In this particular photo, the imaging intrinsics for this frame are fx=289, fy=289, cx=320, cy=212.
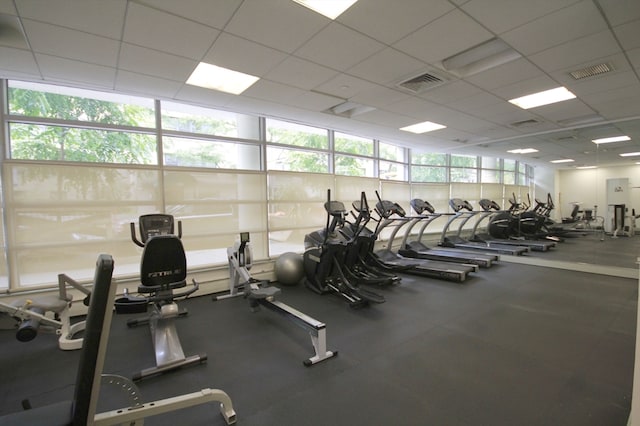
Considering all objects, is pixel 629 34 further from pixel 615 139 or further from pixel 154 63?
pixel 154 63

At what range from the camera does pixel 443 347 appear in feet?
9.62

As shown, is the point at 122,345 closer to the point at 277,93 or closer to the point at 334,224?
the point at 334,224

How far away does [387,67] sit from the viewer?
11.4 ft

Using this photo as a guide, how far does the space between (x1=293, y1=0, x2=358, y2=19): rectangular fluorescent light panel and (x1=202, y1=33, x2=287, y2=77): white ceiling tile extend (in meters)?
0.81

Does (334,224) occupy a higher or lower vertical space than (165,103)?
lower

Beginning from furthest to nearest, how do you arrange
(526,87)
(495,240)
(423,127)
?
(495,240) → (423,127) → (526,87)

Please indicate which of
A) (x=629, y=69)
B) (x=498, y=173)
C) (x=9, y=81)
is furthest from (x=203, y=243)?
(x=498, y=173)

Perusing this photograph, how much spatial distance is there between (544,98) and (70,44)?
6158mm

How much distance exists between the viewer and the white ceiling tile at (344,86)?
3.82 meters

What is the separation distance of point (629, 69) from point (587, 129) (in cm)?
271

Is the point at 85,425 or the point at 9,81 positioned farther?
the point at 9,81

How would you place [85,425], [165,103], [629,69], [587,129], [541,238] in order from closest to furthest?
[85,425]
[629,69]
[165,103]
[587,129]
[541,238]

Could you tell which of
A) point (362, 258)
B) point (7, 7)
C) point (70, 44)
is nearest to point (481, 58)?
point (362, 258)

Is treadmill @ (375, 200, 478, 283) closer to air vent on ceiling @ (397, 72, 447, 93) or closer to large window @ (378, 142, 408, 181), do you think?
→ air vent on ceiling @ (397, 72, 447, 93)
